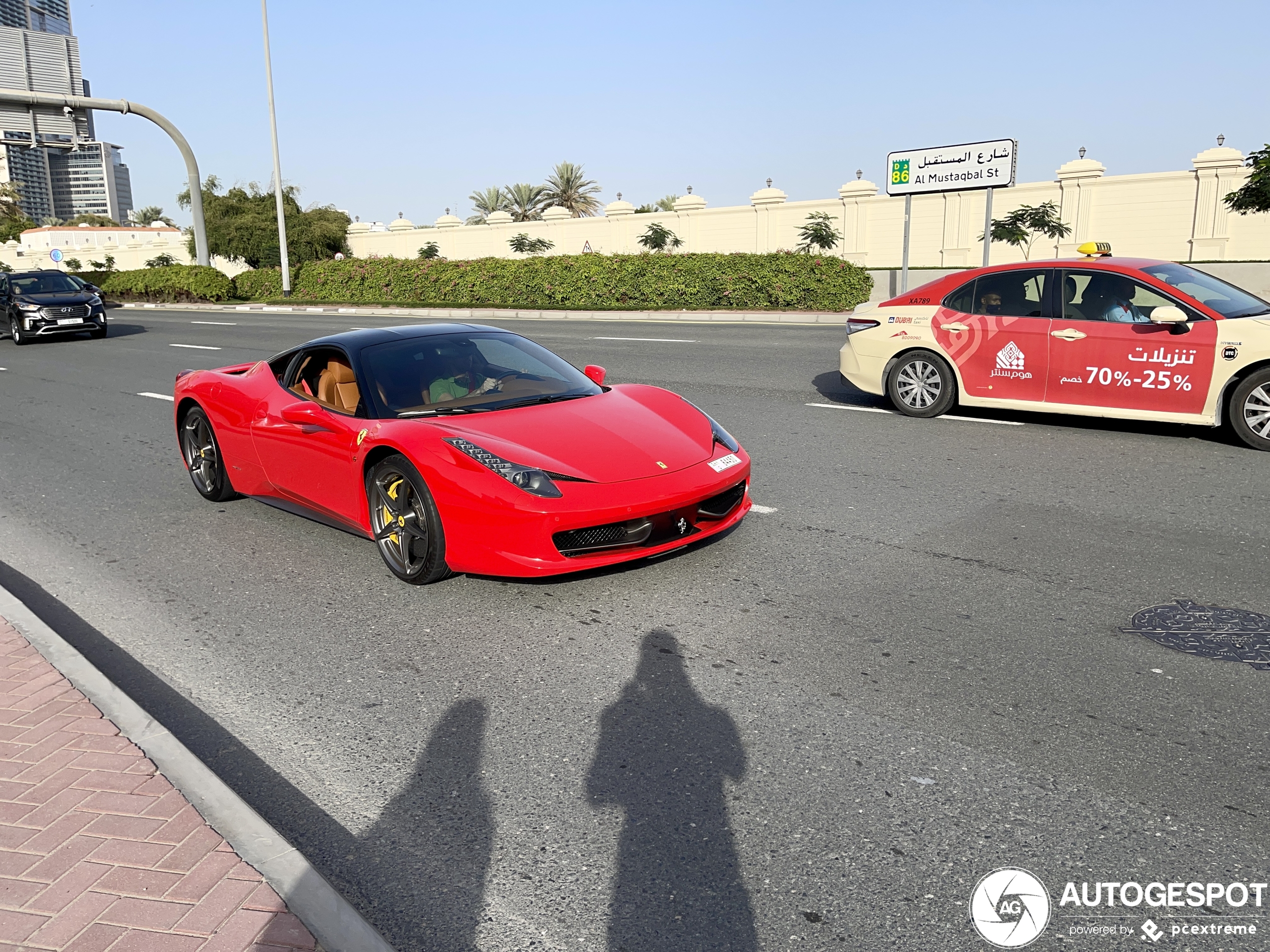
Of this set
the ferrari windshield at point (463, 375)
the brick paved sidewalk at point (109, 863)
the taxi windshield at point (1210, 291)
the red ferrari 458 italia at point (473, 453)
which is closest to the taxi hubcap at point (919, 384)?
the taxi windshield at point (1210, 291)

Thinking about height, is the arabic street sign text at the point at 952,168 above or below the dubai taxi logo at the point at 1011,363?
above

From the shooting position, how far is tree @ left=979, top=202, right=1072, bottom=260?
36.7 meters

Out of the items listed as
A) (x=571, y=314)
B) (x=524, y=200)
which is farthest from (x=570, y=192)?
(x=571, y=314)

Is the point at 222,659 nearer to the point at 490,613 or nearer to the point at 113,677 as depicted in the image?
the point at 113,677

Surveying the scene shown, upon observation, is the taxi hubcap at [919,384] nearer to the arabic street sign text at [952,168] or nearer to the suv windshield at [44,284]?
the arabic street sign text at [952,168]

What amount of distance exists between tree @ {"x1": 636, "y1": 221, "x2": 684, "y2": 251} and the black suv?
31.1 metres

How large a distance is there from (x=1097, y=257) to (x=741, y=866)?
7913mm

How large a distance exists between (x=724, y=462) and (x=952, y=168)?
68.9 ft

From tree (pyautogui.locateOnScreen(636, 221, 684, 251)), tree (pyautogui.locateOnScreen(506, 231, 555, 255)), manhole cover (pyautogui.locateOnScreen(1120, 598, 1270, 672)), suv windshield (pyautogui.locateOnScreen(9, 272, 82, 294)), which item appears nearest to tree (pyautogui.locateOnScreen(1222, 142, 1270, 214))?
manhole cover (pyautogui.locateOnScreen(1120, 598, 1270, 672))

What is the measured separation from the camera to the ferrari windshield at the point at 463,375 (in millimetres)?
5734

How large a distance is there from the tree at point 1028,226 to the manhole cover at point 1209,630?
114ft

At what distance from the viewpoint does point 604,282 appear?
2853 centimetres

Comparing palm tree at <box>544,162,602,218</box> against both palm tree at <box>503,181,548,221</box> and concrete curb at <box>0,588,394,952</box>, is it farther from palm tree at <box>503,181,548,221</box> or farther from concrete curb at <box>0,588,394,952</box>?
concrete curb at <box>0,588,394,952</box>

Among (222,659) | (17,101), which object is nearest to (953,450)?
(222,659)
